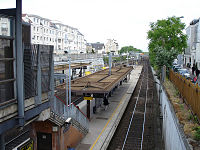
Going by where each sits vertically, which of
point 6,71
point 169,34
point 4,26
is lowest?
point 6,71

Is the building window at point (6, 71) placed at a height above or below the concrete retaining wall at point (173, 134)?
above

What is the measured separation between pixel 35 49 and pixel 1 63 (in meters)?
1.77

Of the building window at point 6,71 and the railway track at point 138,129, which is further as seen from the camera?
the railway track at point 138,129

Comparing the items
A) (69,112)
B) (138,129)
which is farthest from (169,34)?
(69,112)

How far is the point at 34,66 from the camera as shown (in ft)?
24.6

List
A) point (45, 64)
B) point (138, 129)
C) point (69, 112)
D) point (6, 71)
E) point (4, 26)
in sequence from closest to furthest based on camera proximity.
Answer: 1. point (4, 26)
2. point (6, 71)
3. point (45, 64)
4. point (69, 112)
5. point (138, 129)

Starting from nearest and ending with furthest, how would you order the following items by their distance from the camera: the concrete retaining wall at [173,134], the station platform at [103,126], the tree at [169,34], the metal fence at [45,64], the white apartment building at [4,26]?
the white apartment building at [4,26] → the concrete retaining wall at [173,134] → the metal fence at [45,64] → the station platform at [103,126] → the tree at [169,34]

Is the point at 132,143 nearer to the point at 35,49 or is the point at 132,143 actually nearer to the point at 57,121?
the point at 57,121

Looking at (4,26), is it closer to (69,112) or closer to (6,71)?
(6,71)

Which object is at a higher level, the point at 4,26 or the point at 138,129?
the point at 4,26

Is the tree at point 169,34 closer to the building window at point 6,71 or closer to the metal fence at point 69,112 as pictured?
the metal fence at point 69,112

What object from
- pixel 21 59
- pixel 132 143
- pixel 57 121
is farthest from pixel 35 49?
pixel 132 143

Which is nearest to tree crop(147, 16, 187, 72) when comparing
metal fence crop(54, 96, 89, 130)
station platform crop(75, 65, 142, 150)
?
station platform crop(75, 65, 142, 150)

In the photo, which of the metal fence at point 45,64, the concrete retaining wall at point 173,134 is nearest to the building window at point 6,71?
the metal fence at point 45,64
